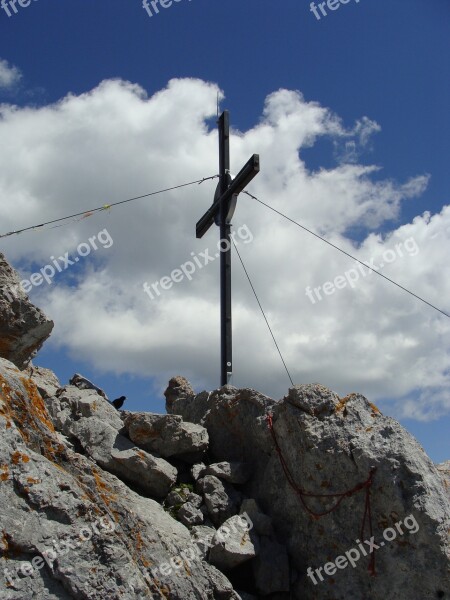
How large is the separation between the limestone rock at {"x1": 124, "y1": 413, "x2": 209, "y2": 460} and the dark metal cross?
263 cm

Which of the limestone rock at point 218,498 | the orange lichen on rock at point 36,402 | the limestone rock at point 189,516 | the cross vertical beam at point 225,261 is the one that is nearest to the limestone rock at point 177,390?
the cross vertical beam at point 225,261

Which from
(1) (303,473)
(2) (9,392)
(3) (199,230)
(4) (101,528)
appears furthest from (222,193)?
(4) (101,528)

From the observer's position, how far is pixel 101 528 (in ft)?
19.2

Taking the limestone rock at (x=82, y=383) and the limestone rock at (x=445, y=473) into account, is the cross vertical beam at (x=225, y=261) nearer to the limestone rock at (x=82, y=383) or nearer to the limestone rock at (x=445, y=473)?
the limestone rock at (x=82, y=383)

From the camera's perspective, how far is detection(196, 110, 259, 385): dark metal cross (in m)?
11.5

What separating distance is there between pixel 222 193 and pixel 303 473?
6.71 metres

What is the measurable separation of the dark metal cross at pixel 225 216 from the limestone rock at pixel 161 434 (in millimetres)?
2632

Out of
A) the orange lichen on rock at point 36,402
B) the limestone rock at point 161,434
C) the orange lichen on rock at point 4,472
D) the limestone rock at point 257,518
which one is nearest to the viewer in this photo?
the orange lichen on rock at point 4,472

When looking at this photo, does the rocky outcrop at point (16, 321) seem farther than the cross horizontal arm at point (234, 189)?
No

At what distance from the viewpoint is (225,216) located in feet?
41.3

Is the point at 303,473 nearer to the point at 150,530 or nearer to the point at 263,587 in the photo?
the point at 263,587

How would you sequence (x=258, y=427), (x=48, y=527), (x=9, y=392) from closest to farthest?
1. (x=48, y=527)
2. (x=9, y=392)
3. (x=258, y=427)

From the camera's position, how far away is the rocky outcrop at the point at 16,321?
30.6 feet

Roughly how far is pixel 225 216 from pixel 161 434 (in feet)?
17.8
